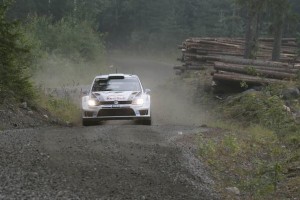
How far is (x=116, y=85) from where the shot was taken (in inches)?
659

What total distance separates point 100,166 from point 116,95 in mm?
6793

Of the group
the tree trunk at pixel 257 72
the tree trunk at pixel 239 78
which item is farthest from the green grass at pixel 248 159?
the tree trunk at pixel 257 72

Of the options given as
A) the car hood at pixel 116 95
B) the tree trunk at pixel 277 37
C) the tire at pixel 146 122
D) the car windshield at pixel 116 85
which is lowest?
the tire at pixel 146 122

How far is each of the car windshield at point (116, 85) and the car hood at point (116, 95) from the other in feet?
1.78

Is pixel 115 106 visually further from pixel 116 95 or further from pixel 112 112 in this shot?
pixel 116 95

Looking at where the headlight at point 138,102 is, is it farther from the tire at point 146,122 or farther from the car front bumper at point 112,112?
the tire at point 146,122

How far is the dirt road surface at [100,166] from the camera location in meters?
7.47

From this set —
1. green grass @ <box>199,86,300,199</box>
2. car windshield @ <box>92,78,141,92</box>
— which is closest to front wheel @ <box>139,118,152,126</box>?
car windshield @ <box>92,78,141,92</box>

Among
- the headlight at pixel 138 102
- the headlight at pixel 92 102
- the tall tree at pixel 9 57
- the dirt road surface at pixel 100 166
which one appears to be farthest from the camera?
the headlight at pixel 138 102

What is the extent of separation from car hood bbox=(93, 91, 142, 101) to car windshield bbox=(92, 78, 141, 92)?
544mm

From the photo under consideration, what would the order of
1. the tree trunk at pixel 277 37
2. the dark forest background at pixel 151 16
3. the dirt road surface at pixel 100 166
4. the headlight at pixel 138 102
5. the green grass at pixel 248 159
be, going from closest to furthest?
the dirt road surface at pixel 100 166 → the green grass at pixel 248 159 → the headlight at pixel 138 102 → the tree trunk at pixel 277 37 → the dark forest background at pixel 151 16

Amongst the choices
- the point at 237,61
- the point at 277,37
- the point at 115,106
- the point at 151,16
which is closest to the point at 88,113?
the point at 115,106

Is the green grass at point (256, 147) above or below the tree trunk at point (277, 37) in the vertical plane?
below

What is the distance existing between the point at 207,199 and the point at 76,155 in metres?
3.16
